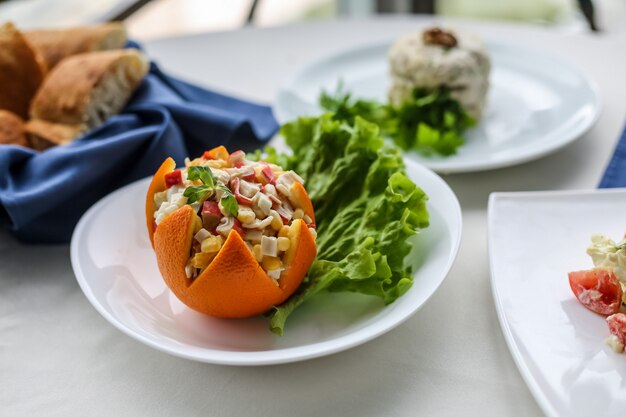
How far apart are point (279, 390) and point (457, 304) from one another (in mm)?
363

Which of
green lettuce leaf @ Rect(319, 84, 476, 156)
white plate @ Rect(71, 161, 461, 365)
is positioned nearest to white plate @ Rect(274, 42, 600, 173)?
green lettuce leaf @ Rect(319, 84, 476, 156)

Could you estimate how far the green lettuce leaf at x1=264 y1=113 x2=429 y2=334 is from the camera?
114 cm

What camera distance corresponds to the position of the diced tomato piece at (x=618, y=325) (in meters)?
1.02

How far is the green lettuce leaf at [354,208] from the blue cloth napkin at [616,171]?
49 cm

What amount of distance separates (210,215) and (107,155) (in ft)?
1.76

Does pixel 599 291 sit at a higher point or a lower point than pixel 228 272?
lower

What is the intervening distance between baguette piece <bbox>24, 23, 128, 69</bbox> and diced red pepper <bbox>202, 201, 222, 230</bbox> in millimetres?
976

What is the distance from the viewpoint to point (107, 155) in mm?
1518

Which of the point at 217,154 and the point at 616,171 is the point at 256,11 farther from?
the point at 217,154

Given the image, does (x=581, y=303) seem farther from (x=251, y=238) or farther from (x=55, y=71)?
(x=55, y=71)

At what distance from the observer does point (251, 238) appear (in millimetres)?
1075

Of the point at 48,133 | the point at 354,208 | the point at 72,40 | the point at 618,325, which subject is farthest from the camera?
the point at 72,40

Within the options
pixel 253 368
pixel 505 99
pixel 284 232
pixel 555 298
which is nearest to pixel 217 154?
pixel 284 232

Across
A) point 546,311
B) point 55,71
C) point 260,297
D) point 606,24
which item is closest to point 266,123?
point 55,71
